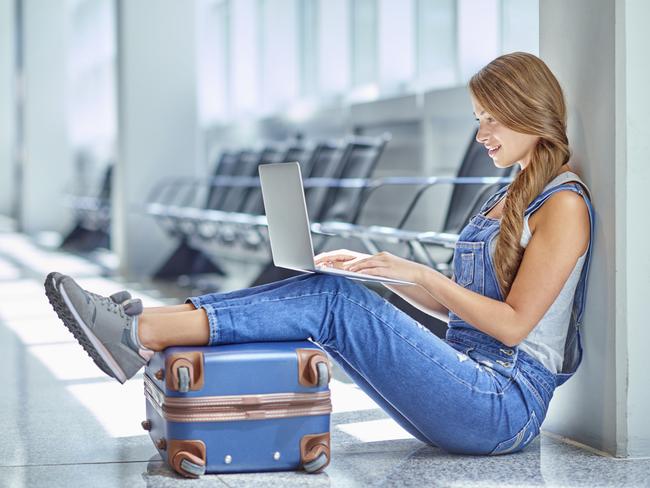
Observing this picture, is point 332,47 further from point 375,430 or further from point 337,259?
point 337,259

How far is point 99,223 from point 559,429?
9250 mm

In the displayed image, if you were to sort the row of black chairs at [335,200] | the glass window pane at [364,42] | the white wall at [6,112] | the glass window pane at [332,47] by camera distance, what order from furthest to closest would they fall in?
the white wall at [6,112]
the glass window pane at [332,47]
the glass window pane at [364,42]
the row of black chairs at [335,200]

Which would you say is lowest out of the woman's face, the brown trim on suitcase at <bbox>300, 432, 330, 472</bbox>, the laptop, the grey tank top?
the brown trim on suitcase at <bbox>300, 432, 330, 472</bbox>

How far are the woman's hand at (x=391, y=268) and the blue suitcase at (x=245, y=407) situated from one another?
0.22 metres

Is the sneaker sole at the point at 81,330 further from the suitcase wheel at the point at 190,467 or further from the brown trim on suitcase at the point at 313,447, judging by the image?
the brown trim on suitcase at the point at 313,447

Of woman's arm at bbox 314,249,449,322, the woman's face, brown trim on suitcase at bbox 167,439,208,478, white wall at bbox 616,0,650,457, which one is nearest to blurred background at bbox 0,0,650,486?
white wall at bbox 616,0,650,457

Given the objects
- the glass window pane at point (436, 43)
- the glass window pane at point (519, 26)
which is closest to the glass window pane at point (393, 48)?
the glass window pane at point (436, 43)

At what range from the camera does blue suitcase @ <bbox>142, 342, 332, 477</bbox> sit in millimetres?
2436

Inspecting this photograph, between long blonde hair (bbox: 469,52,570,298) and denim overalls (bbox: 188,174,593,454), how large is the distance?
43 mm

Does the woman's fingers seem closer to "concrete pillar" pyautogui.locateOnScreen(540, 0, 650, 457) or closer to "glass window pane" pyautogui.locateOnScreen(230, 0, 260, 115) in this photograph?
"concrete pillar" pyautogui.locateOnScreen(540, 0, 650, 457)

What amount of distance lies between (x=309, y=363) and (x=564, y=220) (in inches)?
26.5

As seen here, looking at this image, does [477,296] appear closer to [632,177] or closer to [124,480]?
[632,177]

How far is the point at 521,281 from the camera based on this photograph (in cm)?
248

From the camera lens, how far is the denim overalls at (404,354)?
96.6 inches
